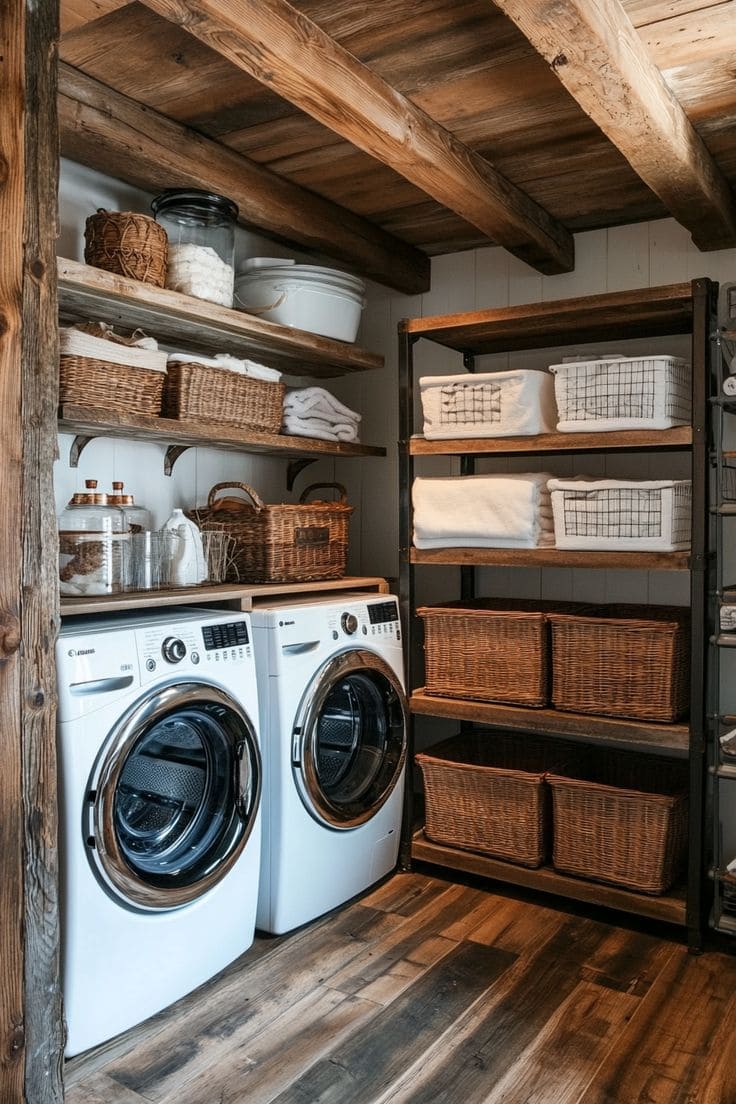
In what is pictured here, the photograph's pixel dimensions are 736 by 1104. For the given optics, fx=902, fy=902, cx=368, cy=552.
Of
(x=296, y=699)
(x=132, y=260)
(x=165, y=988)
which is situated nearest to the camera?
(x=165, y=988)

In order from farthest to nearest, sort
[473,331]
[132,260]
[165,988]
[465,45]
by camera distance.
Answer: [473,331], [132,260], [165,988], [465,45]

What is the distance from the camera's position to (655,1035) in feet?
7.06

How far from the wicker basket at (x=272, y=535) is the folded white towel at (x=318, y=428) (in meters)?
0.25

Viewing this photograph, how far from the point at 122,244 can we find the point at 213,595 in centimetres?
98

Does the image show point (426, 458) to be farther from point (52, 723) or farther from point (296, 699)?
point (52, 723)

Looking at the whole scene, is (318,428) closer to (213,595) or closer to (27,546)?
(213,595)

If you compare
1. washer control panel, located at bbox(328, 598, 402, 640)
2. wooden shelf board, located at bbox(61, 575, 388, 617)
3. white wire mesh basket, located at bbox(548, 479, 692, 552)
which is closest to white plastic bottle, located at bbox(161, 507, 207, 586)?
wooden shelf board, located at bbox(61, 575, 388, 617)

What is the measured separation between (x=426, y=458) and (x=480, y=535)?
822 mm

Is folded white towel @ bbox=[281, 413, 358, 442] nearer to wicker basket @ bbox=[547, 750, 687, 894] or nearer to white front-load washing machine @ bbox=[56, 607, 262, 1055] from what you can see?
white front-load washing machine @ bbox=[56, 607, 262, 1055]

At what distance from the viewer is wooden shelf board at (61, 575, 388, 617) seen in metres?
2.22

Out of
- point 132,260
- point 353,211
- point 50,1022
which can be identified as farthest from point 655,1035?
point 353,211

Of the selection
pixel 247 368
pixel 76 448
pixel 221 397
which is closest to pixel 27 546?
pixel 76 448

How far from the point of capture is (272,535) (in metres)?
2.87

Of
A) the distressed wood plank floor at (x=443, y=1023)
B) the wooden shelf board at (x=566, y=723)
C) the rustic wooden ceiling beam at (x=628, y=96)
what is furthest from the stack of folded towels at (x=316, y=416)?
the distressed wood plank floor at (x=443, y=1023)
